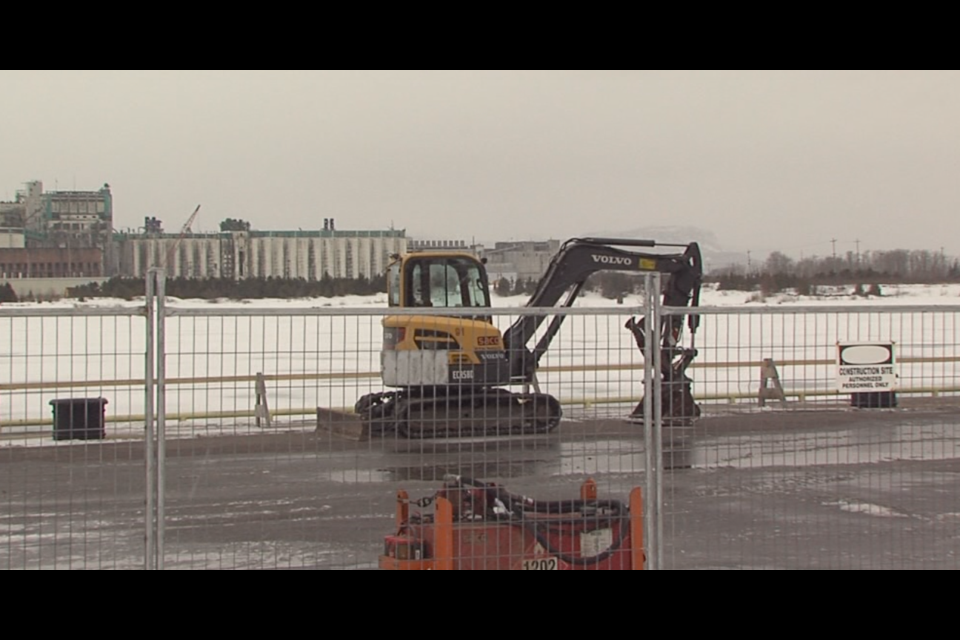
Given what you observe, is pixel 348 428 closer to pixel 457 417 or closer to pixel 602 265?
pixel 457 417

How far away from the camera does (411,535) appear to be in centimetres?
Answer: 739

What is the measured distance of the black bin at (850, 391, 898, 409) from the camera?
8156 millimetres

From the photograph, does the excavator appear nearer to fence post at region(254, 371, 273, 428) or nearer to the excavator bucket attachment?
the excavator bucket attachment

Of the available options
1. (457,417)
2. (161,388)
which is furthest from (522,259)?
(161,388)

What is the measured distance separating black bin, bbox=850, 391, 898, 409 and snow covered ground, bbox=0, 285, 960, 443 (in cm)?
24

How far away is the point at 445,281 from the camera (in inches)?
745

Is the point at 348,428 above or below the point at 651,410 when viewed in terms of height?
below

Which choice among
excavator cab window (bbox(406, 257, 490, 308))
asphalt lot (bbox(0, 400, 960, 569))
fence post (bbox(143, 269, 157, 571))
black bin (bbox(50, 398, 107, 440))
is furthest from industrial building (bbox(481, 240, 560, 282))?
fence post (bbox(143, 269, 157, 571))

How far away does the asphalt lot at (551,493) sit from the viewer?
8.24 m

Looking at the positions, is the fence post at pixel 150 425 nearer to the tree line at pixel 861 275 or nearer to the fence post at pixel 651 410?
the fence post at pixel 651 410

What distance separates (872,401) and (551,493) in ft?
11.0

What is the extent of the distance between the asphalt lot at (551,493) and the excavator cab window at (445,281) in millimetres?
5780

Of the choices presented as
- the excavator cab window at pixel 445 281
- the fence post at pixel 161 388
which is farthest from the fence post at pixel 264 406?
the excavator cab window at pixel 445 281

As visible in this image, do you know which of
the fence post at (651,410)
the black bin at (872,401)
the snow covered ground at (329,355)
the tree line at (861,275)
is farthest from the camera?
the tree line at (861,275)
